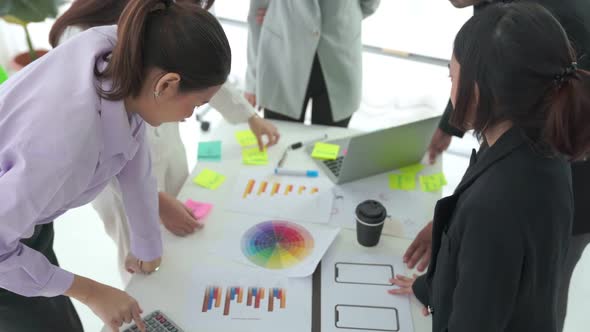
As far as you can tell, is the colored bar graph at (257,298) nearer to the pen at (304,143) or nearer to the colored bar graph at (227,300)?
the colored bar graph at (227,300)

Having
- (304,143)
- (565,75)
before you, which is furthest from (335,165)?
(565,75)

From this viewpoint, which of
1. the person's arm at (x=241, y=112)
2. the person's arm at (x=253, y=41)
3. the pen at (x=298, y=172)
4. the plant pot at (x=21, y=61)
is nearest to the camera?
the pen at (x=298, y=172)

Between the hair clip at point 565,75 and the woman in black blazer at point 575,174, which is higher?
the hair clip at point 565,75

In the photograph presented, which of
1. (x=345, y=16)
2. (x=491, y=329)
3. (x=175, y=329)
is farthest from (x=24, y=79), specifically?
(x=345, y=16)

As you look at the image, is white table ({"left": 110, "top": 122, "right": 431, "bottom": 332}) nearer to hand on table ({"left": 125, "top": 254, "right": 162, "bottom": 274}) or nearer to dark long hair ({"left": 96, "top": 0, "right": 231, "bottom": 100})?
hand on table ({"left": 125, "top": 254, "right": 162, "bottom": 274})

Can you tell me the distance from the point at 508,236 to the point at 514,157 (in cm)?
14

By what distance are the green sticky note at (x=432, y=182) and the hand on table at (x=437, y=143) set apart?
0.09m

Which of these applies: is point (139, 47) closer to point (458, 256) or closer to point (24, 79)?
point (24, 79)

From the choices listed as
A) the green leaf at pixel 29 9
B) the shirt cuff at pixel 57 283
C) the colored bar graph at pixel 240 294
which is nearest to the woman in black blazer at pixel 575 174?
the colored bar graph at pixel 240 294

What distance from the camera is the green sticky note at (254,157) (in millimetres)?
1605

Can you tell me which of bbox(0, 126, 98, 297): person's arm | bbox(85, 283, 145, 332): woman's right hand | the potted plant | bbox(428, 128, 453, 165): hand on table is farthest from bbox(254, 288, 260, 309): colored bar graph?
the potted plant

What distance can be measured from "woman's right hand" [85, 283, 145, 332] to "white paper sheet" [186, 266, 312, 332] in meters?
0.13

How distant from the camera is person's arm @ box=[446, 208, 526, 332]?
0.80 m

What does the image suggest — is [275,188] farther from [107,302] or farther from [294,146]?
[107,302]
